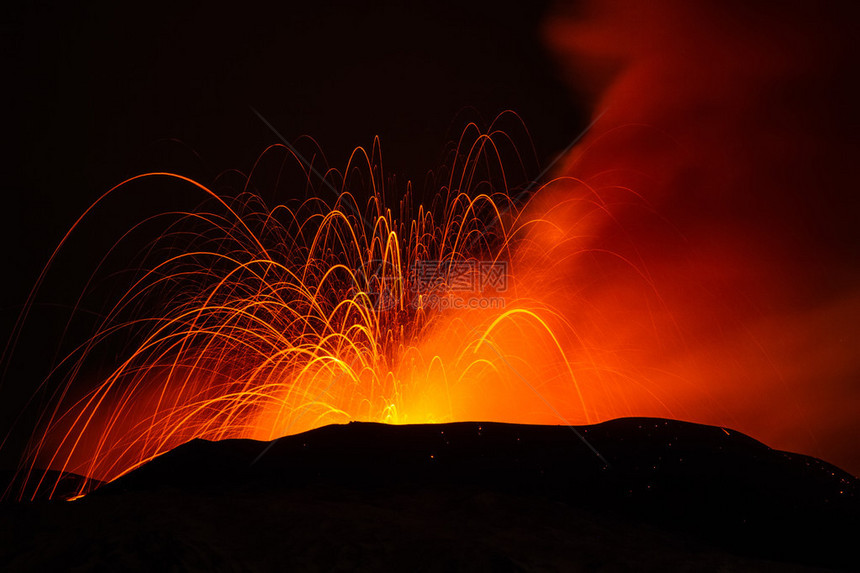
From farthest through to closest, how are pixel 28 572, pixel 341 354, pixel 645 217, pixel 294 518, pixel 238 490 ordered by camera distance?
pixel 645 217, pixel 341 354, pixel 238 490, pixel 294 518, pixel 28 572

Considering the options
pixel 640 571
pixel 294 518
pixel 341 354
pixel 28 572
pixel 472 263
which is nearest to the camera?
pixel 28 572

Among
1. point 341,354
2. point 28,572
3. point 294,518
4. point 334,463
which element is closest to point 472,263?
point 341,354

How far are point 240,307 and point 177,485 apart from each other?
1067 cm

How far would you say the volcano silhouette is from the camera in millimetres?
4586

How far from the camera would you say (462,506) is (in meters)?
6.09

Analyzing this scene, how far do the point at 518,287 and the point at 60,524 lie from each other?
18.1 m

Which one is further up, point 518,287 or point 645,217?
point 645,217

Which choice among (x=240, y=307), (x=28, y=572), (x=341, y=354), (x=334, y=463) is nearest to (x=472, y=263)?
(x=341, y=354)

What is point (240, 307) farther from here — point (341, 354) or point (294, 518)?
point (294, 518)

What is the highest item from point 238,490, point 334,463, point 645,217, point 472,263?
point 645,217

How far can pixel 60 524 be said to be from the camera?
4934mm

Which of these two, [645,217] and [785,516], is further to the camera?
[645,217]

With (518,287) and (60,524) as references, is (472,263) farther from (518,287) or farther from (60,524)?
(60,524)

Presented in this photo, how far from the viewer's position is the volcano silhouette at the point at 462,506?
4.59 m
